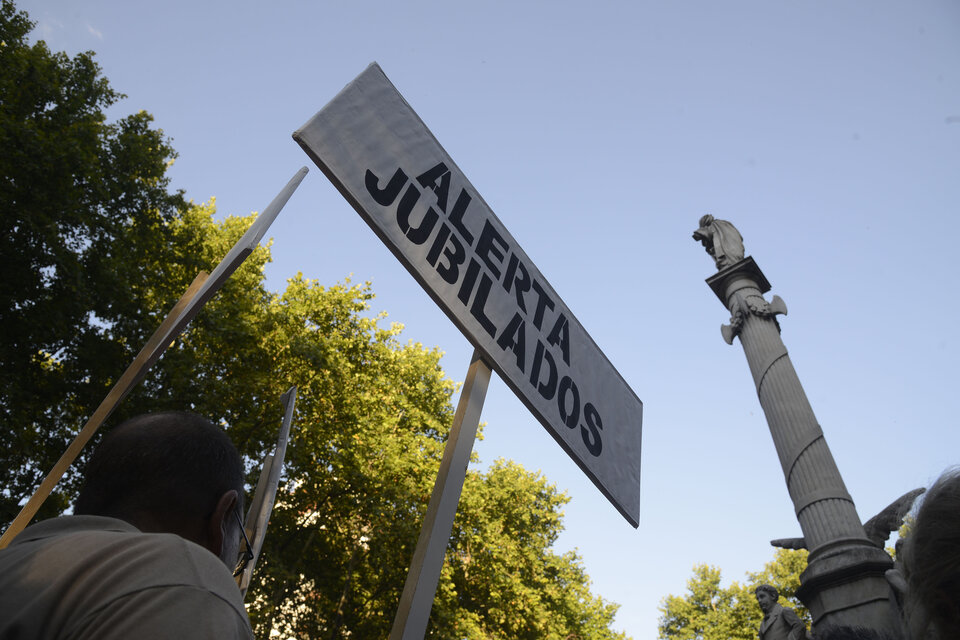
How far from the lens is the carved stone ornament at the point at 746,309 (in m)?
9.27

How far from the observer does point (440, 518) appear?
2207 millimetres

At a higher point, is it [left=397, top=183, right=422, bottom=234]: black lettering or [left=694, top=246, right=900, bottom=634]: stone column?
[left=694, top=246, right=900, bottom=634]: stone column

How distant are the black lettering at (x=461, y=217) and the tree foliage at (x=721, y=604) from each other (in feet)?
94.2

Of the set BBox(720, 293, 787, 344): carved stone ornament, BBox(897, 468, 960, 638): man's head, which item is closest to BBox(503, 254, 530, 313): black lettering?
BBox(897, 468, 960, 638): man's head

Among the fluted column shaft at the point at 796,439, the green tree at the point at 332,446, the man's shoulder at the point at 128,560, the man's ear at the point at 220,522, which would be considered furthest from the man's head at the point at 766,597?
the green tree at the point at 332,446

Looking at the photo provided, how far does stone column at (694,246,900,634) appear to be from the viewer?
622 cm

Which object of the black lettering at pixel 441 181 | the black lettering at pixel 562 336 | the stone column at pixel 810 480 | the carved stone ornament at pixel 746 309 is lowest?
the black lettering at pixel 562 336

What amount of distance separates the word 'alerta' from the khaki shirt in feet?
5.36

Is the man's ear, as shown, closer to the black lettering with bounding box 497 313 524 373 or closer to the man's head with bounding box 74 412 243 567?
the man's head with bounding box 74 412 243 567

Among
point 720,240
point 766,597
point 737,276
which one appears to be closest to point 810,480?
point 766,597

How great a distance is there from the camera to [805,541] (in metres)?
7.25

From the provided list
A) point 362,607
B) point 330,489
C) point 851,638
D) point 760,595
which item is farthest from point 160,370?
point 851,638

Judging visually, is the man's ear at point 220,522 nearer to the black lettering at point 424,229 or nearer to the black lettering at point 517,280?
the black lettering at point 424,229

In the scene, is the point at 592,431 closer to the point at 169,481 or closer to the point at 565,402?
the point at 565,402
